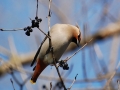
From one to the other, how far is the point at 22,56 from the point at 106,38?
106 centimetres

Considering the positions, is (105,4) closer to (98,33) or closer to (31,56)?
(98,33)

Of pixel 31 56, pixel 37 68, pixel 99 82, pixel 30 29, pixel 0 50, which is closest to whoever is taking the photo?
pixel 30 29

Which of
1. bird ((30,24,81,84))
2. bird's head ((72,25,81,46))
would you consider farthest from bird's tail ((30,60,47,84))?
bird's head ((72,25,81,46))

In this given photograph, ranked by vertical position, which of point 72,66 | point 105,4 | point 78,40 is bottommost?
point 72,66

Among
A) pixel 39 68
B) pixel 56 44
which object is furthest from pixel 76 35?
pixel 39 68

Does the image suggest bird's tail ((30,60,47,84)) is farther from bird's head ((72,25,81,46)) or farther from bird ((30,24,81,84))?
bird's head ((72,25,81,46))

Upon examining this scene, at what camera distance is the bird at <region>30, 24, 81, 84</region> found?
3428mm

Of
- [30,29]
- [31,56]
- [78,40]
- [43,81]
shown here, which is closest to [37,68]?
[43,81]

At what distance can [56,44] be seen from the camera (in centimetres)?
342

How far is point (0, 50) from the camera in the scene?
14.2ft

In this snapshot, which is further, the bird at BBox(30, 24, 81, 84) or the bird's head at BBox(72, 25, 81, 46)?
the bird's head at BBox(72, 25, 81, 46)

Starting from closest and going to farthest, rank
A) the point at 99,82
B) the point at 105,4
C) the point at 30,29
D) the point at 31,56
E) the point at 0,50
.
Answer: the point at 30,29
the point at 99,82
the point at 105,4
the point at 0,50
the point at 31,56

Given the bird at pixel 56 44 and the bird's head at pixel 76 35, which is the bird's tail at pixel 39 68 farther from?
the bird's head at pixel 76 35

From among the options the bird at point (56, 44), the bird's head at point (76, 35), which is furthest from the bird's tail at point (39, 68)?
the bird's head at point (76, 35)
